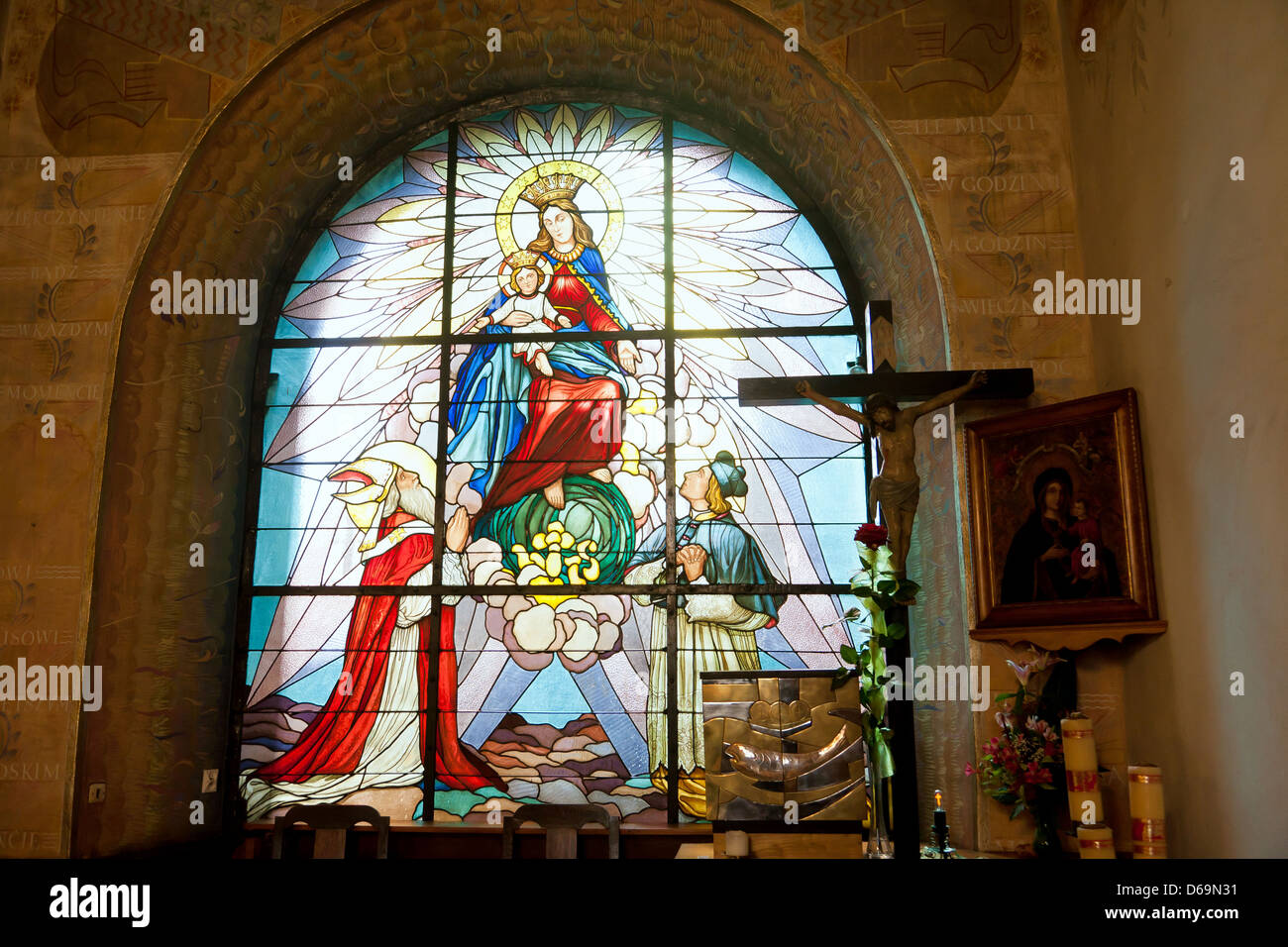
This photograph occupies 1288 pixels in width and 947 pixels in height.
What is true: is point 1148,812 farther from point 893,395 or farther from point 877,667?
point 893,395

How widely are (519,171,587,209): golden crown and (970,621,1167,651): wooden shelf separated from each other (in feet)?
11.0

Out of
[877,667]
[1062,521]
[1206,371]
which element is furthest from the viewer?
[1062,521]

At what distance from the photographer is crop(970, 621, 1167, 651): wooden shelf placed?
13.2ft

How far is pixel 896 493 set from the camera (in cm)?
423

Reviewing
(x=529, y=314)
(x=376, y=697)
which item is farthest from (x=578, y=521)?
(x=376, y=697)

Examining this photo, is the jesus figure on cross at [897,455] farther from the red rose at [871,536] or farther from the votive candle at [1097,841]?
the votive candle at [1097,841]

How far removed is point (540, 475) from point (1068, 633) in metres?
2.74

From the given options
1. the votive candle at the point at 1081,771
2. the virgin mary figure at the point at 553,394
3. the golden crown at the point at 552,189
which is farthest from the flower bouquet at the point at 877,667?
the golden crown at the point at 552,189

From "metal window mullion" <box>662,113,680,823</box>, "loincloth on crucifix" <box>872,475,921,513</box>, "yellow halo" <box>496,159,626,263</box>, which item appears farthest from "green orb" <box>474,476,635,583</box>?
"loincloth on crucifix" <box>872,475,921,513</box>

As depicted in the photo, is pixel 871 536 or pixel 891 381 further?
pixel 891 381

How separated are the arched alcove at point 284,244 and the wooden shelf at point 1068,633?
0.24m

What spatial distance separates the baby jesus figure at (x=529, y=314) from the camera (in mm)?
5906

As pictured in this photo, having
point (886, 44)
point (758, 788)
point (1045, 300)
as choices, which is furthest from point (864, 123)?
point (758, 788)
